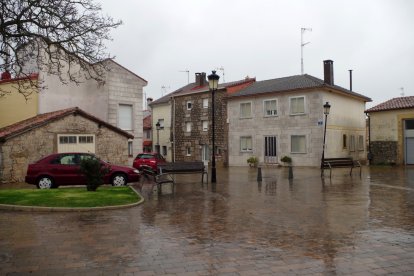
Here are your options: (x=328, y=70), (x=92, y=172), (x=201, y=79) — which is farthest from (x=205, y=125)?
(x=92, y=172)

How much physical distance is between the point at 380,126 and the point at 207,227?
96.9ft

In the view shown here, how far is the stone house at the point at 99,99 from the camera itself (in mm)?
24578

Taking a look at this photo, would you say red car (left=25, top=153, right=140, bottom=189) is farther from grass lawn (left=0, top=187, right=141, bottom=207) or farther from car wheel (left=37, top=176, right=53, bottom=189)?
grass lawn (left=0, top=187, right=141, bottom=207)

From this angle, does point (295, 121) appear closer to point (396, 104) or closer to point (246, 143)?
point (246, 143)

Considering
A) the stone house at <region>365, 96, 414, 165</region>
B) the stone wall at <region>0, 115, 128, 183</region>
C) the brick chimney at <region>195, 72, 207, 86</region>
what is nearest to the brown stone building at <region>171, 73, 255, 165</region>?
the brick chimney at <region>195, 72, 207, 86</region>

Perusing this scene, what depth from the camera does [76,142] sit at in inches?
854

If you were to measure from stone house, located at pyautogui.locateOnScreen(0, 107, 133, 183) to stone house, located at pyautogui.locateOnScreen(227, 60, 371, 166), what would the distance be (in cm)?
1466

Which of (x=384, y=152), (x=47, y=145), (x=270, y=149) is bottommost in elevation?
(x=384, y=152)

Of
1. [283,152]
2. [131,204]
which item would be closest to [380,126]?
[283,152]

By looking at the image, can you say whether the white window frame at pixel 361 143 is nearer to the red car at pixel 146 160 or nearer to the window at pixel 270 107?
the window at pixel 270 107

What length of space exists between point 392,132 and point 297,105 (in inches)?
318

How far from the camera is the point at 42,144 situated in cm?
2034

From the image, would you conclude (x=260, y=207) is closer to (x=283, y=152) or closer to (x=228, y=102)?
(x=283, y=152)

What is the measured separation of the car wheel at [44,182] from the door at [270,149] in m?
21.6
